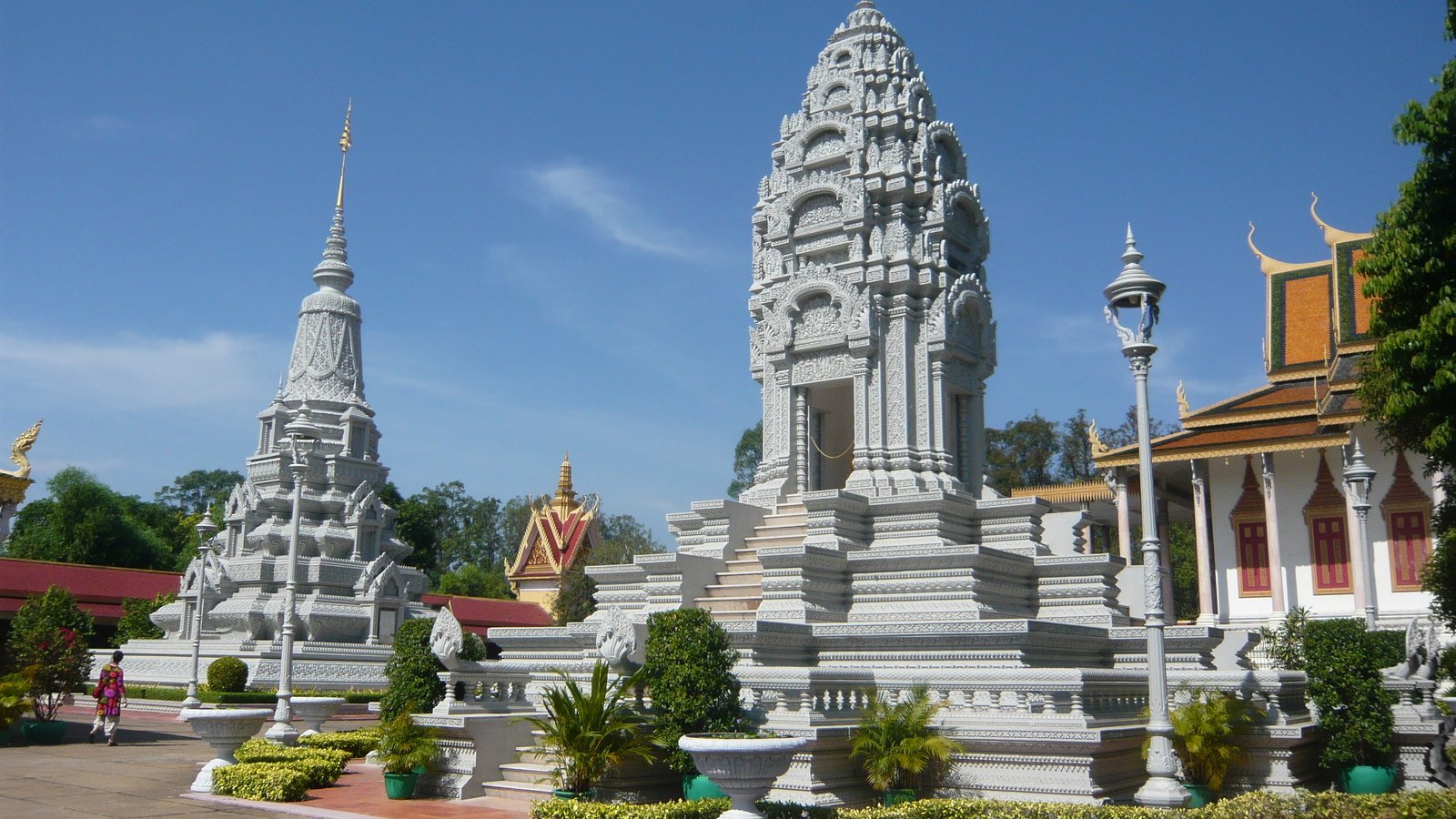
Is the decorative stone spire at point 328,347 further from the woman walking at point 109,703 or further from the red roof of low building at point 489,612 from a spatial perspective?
the woman walking at point 109,703

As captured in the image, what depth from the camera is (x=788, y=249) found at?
21.8m

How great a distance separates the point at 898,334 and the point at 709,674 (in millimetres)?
10062

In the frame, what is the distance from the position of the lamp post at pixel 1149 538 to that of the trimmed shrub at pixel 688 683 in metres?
3.90

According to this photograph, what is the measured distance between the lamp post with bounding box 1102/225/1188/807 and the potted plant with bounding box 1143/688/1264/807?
180 centimetres

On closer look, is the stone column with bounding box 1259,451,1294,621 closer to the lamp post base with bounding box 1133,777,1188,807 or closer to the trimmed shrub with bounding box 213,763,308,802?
the lamp post base with bounding box 1133,777,1188,807

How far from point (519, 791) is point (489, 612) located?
3532 cm

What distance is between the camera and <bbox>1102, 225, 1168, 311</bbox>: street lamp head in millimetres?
10719

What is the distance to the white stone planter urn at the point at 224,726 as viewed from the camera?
1323 cm

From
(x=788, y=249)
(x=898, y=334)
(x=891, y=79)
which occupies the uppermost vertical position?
(x=891, y=79)

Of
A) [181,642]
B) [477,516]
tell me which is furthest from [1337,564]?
[477,516]

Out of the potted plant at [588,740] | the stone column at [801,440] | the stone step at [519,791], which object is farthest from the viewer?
the stone column at [801,440]

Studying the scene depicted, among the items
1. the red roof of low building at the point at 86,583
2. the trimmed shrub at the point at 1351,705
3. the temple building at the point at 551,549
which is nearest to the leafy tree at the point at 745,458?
the temple building at the point at 551,549

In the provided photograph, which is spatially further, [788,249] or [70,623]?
[70,623]

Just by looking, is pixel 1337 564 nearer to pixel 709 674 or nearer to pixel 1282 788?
pixel 1282 788
